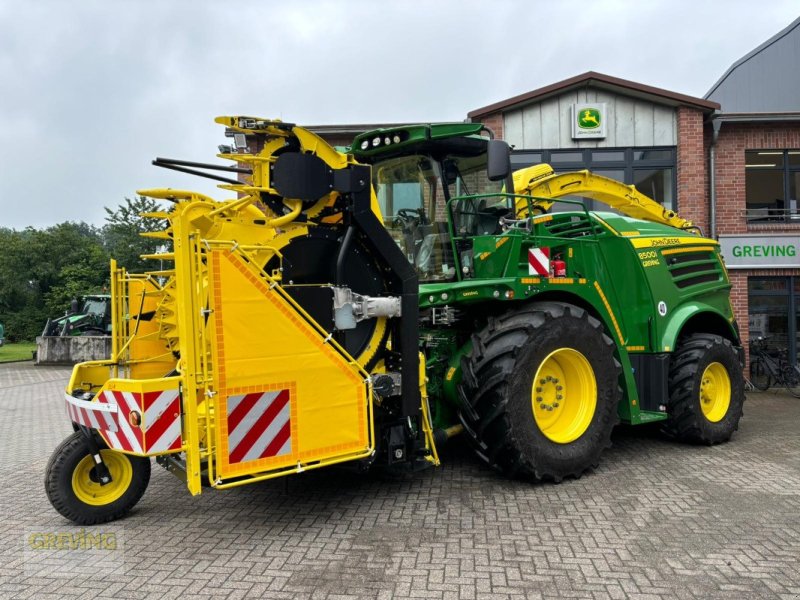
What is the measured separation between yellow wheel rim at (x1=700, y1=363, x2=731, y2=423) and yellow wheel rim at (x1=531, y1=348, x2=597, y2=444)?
209 cm

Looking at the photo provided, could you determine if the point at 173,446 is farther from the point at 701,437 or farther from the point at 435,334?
the point at 701,437

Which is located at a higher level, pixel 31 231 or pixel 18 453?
pixel 31 231

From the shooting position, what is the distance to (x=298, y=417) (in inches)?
141

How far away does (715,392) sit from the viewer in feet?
21.2

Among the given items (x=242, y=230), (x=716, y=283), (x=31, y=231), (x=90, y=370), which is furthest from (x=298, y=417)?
(x=31, y=231)

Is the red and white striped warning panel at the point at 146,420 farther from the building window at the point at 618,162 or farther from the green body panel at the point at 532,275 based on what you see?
the building window at the point at 618,162

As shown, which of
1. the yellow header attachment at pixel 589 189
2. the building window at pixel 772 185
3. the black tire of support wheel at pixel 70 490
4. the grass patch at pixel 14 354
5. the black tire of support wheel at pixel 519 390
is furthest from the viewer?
the grass patch at pixel 14 354

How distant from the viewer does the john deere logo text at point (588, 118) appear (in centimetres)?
1115

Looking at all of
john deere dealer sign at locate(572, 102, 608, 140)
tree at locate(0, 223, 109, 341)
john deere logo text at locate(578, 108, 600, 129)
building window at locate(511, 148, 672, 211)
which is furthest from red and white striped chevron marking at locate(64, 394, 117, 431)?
tree at locate(0, 223, 109, 341)

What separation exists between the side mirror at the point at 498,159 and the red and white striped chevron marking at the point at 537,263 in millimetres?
719

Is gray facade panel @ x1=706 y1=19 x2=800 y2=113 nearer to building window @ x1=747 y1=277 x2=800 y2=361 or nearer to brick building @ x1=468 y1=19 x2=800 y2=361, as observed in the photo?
brick building @ x1=468 y1=19 x2=800 y2=361

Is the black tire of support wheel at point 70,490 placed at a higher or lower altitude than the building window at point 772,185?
lower

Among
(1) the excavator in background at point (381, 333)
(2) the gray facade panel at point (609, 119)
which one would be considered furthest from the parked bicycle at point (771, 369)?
(1) the excavator in background at point (381, 333)

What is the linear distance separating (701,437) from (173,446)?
513 cm
